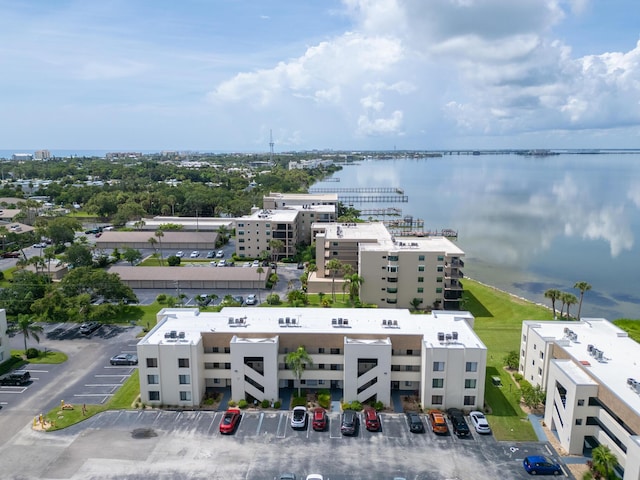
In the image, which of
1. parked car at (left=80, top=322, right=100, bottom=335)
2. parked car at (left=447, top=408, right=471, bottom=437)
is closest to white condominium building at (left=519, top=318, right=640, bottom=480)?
parked car at (left=447, top=408, right=471, bottom=437)

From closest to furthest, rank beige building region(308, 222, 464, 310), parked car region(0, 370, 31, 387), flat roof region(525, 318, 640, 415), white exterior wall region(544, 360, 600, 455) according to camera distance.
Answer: flat roof region(525, 318, 640, 415), white exterior wall region(544, 360, 600, 455), parked car region(0, 370, 31, 387), beige building region(308, 222, 464, 310)

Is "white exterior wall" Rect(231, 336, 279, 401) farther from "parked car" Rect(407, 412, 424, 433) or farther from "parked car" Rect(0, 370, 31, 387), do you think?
"parked car" Rect(0, 370, 31, 387)

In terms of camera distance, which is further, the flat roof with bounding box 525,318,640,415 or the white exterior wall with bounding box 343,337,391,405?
the white exterior wall with bounding box 343,337,391,405

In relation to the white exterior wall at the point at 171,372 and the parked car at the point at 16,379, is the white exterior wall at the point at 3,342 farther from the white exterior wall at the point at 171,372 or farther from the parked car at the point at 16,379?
the white exterior wall at the point at 171,372

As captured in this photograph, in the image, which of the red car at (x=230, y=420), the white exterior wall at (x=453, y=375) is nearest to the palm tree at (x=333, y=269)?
the white exterior wall at (x=453, y=375)

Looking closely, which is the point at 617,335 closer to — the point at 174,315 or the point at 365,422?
the point at 365,422

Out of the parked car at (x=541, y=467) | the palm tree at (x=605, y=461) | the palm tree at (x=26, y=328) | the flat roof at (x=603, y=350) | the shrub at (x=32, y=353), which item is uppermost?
the flat roof at (x=603, y=350)

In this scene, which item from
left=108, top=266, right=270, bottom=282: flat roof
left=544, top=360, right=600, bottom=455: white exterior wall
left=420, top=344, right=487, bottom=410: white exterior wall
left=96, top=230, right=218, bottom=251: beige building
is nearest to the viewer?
left=544, top=360, right=600, bottom=455: white exterior wall
